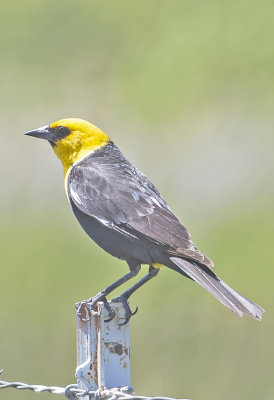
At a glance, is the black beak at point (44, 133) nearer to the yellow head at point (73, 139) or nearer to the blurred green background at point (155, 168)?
the yellow head at point (73, 139)

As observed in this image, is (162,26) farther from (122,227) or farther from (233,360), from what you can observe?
(122,227)

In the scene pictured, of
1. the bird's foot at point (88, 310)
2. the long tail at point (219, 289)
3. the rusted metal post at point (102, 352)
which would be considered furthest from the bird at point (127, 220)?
the rusted metal post at point (102, 352)

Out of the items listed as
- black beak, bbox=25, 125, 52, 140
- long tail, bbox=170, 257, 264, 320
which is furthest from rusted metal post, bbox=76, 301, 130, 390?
black beak, bbox=25, 125, 52, 140

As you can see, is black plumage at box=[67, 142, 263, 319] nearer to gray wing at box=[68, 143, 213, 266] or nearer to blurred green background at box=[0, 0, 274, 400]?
gray wing at box=[68, 143, 213, 266]

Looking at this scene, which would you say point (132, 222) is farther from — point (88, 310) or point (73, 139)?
point (88, 310)

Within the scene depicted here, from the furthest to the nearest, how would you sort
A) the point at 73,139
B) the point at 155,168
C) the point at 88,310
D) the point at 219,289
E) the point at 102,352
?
1. the point at 155,168
2. the point at 73,139
3. the point at 219,289
4. the point at 88,310
5. the point at 102,352

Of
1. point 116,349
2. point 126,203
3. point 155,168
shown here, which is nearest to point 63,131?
point 126,203

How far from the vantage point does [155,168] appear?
12.3 meters

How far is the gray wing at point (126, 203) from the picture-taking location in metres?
5.58

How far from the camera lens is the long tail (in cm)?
507

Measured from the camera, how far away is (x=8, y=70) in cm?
1498

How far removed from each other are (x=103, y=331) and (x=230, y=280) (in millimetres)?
5253

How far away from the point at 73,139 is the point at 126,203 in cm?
83

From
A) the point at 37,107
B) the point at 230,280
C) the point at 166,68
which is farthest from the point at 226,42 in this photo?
the point at 230,280
